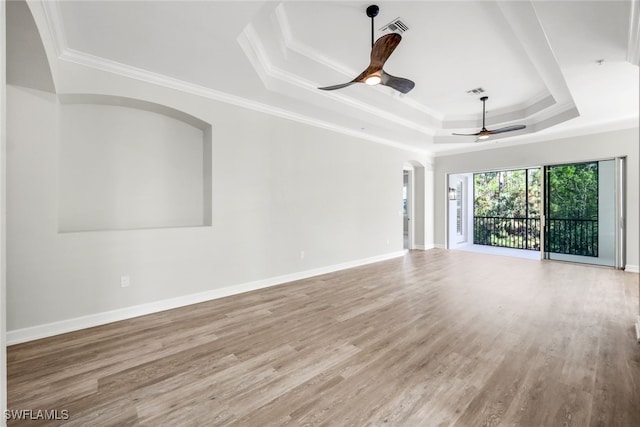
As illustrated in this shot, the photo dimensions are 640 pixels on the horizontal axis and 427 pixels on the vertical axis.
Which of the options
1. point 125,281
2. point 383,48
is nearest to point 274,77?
point 383,48

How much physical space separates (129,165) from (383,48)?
10.7 feet

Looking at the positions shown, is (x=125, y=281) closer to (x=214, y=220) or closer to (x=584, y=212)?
(x=214, y=220)

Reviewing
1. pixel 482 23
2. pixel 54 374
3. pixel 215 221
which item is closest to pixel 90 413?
pixel 54 374

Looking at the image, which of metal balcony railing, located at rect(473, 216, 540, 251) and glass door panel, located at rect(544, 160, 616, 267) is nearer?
glass door panel, located at rect(544, 160, 616, 267)

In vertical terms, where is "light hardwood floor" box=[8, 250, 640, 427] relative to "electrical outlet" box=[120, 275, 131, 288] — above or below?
below

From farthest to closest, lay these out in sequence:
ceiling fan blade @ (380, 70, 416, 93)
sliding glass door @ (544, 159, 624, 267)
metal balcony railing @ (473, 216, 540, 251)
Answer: metal balcony railing @ (473, 216, 540, 251) < sliding glass door @ (544, 159, 624, 267) < ceiling fan blade @ (380, 70, 416, 93)

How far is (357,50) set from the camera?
349 centimetres

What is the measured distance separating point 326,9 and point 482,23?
1698mm

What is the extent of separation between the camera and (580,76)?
3.38 metres

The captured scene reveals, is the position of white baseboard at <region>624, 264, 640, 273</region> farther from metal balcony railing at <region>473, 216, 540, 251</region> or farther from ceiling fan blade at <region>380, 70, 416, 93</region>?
ceiling fan blade at <region>380, 70, 416, 93</region>

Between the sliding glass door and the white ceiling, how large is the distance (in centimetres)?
115

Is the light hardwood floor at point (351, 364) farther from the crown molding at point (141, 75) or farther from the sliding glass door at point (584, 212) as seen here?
the crown molding at point (141, 75)
